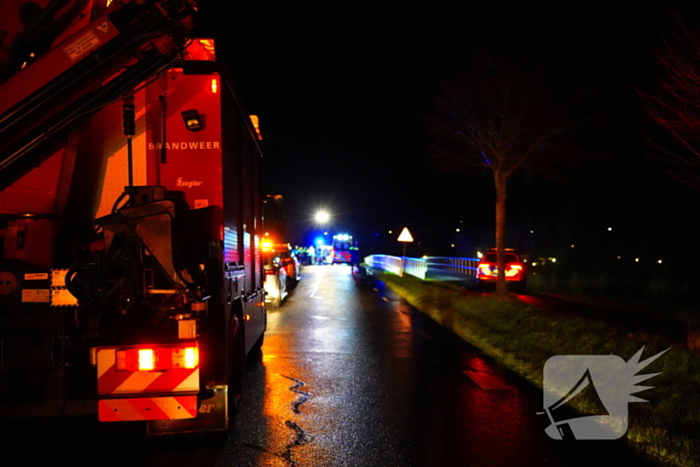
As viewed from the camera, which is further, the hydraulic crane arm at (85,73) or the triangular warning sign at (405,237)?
the triangular warning sign at (405,237)

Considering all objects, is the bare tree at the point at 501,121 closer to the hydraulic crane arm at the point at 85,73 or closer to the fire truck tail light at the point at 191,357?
the hydraulic crane arm at the point at 85,73

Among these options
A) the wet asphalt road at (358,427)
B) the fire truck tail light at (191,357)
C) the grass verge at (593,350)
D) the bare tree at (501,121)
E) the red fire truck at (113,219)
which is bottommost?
the wet asphalt road at (358,427)

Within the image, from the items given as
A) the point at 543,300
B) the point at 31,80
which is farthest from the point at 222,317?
the point at 543,300

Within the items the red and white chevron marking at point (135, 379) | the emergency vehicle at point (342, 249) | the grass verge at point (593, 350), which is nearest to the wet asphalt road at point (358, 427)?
the grass verge at point (593, 350)

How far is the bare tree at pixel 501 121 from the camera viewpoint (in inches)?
537

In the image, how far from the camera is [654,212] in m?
34.2

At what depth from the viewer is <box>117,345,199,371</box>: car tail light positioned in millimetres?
4309

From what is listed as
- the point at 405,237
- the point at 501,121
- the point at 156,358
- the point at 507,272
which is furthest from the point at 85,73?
the point at 405,237

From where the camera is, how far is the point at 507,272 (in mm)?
18719

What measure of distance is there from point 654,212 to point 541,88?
2508cm

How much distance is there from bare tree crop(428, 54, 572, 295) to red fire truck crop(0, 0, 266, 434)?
10.3 metres

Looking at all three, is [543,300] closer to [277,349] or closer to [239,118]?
[277,349]

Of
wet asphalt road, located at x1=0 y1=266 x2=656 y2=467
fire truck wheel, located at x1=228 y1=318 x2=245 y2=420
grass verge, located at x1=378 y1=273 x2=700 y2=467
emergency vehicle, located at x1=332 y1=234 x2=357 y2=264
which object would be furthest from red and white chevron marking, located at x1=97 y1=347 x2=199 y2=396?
emergency vehicle, located at x1=332 y1=234 x2=357 y2=264

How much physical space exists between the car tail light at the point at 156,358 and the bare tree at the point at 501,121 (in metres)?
11.7
